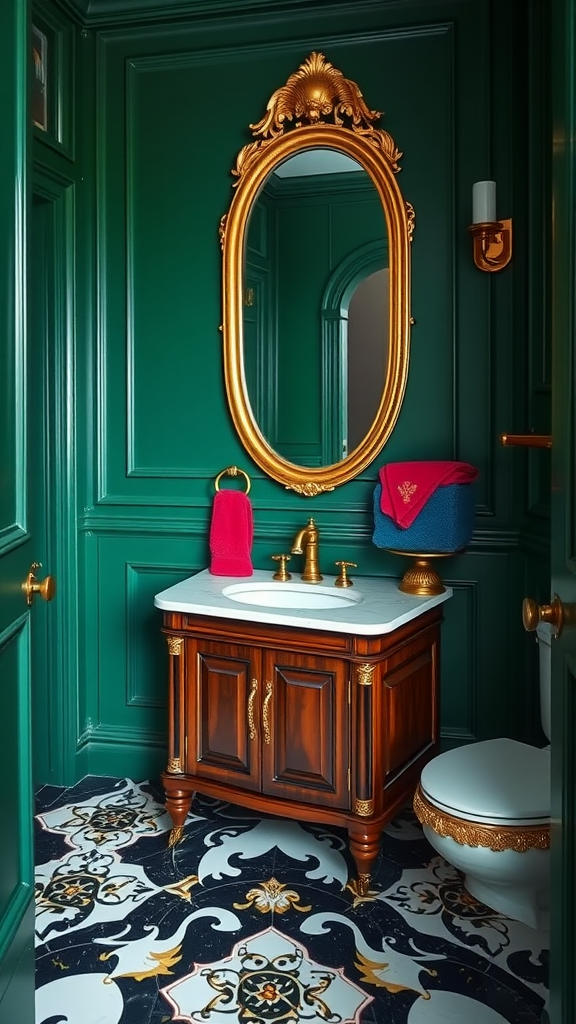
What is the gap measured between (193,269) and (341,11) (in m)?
0.87

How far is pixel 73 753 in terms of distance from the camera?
2887 millimetres

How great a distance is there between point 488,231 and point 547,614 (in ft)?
4.96

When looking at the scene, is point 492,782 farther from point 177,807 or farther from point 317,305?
point 317,305

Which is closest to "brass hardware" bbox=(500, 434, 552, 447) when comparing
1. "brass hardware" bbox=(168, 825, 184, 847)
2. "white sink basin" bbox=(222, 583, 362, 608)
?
"white sink basin" bbox=(222, 583, 362, 608)

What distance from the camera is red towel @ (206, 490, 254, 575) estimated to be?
2.69m

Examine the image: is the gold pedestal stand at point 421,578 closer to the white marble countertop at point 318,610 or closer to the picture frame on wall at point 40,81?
the white marble countertop at point 318,610

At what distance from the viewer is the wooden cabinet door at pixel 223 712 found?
2.30 metres

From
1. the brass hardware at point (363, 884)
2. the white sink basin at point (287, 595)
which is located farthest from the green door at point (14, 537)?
the white sink basin at point (287, 595)

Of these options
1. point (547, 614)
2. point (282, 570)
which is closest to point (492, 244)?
point (282, 570)

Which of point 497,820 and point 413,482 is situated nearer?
point 497,820

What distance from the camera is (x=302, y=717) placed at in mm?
2221

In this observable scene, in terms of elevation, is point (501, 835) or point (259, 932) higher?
point (501, 835)

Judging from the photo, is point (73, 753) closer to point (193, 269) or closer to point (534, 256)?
point (193, 269)

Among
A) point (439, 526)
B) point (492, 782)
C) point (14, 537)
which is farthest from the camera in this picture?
point (439, 526)
